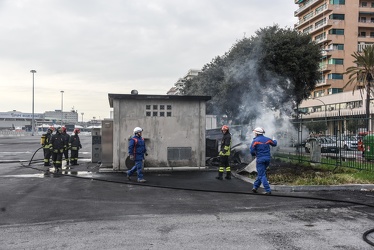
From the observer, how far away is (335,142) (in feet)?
42.4

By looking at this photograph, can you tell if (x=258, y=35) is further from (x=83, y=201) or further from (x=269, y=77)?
(x=83, y=201)

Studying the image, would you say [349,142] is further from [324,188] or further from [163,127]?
[163,127]

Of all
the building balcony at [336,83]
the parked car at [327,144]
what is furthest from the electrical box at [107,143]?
the building balcony at [336,83]

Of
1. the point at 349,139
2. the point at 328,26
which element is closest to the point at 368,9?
the point at 328,26

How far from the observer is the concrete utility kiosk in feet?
45.4

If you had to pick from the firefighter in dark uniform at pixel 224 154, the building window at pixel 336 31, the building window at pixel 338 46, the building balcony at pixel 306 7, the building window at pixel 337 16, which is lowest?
the firefighter in dark uniform at pixel 224 154

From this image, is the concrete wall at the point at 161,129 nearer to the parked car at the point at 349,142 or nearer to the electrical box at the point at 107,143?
the electrical box at the point at 107,143

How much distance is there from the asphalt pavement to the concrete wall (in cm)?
329

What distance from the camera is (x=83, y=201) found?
7965 millimetres

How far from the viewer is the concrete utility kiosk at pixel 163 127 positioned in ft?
45.4

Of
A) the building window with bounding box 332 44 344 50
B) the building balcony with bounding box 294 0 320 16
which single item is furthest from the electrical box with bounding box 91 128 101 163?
the building balcony with bounding box 294 0 320 16

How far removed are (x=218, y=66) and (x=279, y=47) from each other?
6443 mm

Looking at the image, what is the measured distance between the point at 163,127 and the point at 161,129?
0.11 m

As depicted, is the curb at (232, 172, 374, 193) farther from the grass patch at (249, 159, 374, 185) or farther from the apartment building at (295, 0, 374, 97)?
the apartment building at (295, 0, 374, 97)
